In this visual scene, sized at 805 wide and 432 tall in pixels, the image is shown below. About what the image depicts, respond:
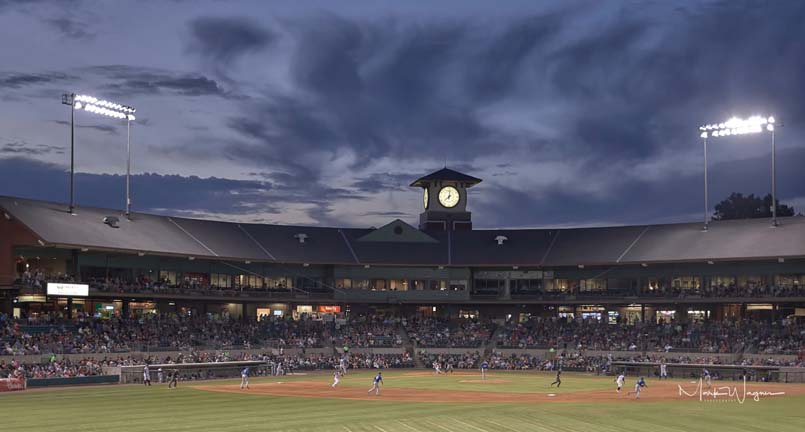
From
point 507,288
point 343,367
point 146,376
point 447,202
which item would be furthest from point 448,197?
point 146,376

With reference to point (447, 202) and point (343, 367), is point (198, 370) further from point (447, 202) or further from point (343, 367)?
point (447, 202)

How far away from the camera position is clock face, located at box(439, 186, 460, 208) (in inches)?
4149

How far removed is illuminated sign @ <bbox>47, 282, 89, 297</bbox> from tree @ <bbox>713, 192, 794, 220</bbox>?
8841cm

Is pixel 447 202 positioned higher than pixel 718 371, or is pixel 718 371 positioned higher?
pixel 447 202

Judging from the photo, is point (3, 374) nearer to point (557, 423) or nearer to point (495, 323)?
point (557, 423)

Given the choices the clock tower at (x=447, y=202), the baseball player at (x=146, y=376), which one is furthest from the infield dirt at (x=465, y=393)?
the clock tower at (x=447, y=202)

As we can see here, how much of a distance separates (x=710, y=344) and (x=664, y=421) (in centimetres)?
4005

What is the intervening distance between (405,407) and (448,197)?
59.9 m

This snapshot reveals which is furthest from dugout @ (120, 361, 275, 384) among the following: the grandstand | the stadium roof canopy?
the stadium roof canopy

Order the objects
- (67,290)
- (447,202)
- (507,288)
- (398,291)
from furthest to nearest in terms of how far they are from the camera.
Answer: (447,202)
(398,291)
(507,288)
(67,290)

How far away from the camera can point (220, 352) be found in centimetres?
7594

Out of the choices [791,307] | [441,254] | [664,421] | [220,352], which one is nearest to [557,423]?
[664,421]

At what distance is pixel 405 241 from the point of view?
9969 centimetres

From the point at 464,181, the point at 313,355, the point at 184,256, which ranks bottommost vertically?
the point at 313,355
